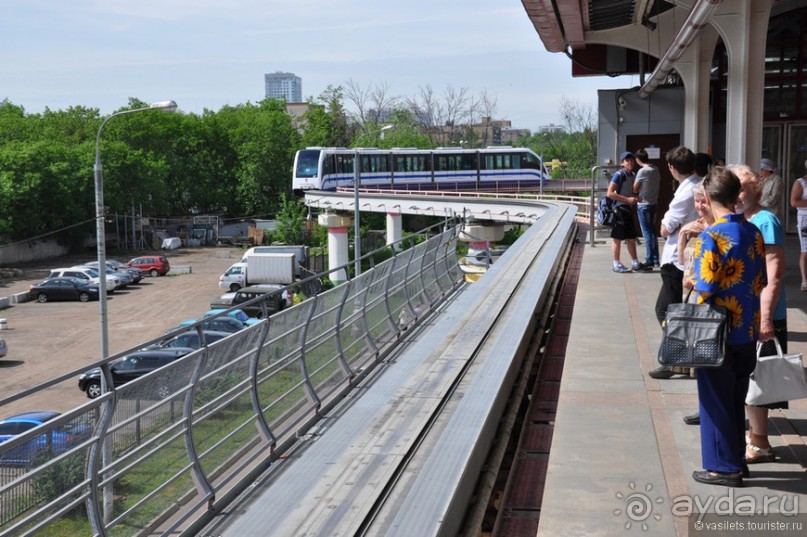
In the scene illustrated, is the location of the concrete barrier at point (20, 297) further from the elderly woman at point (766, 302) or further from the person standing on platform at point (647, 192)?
the elderly woman at point (766, 302)

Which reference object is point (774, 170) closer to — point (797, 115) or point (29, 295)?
point (797, 115)

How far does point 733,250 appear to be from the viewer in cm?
498

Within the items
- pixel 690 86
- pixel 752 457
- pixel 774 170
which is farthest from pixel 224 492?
pixel 690 86

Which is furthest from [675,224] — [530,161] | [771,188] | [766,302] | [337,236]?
[530,161]

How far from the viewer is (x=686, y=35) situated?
47.3 feet

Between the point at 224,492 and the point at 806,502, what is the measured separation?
11.2 ft

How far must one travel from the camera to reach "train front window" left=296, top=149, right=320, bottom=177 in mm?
65062

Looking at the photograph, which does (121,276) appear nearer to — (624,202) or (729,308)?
(624,202)

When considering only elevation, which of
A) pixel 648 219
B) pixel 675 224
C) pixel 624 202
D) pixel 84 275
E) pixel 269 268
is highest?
pixel 624 202

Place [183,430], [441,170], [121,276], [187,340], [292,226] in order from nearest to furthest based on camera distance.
Answer: [183,430] < [187,340] < [121,276] < [441,170] < [292,226]

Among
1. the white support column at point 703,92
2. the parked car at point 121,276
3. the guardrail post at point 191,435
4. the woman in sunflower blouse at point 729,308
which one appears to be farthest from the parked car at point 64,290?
the woman in sunflower blouse at point 729,308

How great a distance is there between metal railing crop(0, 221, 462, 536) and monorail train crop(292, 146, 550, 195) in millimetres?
56744

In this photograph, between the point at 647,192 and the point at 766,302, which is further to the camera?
the point at 647,192

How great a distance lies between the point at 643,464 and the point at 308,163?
61.0 meters
